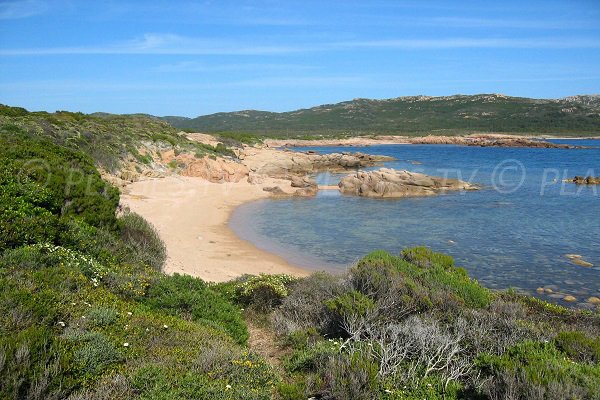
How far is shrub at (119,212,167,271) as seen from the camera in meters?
9.97

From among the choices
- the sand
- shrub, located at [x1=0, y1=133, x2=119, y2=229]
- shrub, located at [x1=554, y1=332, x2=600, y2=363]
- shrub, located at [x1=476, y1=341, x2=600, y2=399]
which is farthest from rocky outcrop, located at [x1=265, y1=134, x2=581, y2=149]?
shrub, located at [x1=476, y1=341, x2=600, y2=399]

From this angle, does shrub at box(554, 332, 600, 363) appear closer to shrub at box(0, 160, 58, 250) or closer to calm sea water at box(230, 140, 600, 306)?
calm sea water at box(230, 140, 600, 306)

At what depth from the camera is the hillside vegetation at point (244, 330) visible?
4273mm

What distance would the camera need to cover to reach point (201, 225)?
65.5ft

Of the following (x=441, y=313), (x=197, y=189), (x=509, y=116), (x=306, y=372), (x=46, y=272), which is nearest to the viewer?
(x=306, y=372)

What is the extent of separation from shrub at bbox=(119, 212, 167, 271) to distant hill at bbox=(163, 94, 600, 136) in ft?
360

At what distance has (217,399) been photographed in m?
4.25

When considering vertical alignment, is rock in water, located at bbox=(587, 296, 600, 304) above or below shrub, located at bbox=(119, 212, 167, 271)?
below

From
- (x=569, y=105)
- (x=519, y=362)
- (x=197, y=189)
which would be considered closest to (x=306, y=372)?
(x=519, y=362)

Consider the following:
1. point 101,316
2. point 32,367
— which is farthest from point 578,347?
point 32,367

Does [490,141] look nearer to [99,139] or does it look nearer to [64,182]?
[99,139]

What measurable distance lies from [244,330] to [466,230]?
16.5 meters

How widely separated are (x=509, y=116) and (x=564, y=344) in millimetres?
144469

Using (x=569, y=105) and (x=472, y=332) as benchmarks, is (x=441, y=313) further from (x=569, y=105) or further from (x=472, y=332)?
(x=569, y=105)
